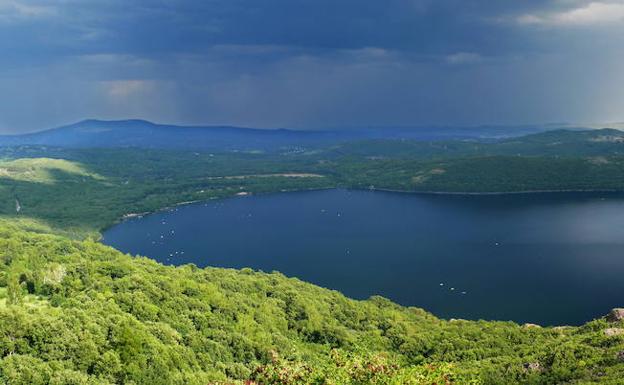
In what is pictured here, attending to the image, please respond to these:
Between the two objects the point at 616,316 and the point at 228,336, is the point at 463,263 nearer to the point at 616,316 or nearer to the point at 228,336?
the point at 616,316

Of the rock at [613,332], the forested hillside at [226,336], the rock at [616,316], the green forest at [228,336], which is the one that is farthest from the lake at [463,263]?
the rock at [613,332]

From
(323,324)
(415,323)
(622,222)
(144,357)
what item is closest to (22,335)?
(144,357)

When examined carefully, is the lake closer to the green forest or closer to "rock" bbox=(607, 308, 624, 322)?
the green forest

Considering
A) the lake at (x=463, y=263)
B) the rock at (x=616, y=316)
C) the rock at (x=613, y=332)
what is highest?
the rock at (x=613, y=332)

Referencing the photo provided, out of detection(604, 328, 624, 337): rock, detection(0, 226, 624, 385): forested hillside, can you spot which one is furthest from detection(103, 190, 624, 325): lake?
detection(604, 328, 624, 337): rock

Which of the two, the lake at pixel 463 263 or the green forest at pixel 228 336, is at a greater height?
the green forest at pixel 228 336

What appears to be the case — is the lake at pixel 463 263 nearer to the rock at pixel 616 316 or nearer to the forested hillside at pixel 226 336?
the forested hillside at pixel 226 336

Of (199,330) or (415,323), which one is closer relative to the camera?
(199,330)

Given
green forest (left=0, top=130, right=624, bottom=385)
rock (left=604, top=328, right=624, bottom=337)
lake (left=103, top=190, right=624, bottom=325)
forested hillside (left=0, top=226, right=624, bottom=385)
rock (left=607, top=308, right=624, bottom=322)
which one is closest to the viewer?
green forest (left=0, top=130, right=624, bottom=385)

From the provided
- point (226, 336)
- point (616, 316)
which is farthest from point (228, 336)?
point (616, 316)

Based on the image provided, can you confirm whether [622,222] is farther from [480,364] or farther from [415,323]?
[480,364]

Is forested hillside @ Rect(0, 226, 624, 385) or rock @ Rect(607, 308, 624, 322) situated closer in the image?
forested hillside @ Rect(0, 226, 624, 385)
